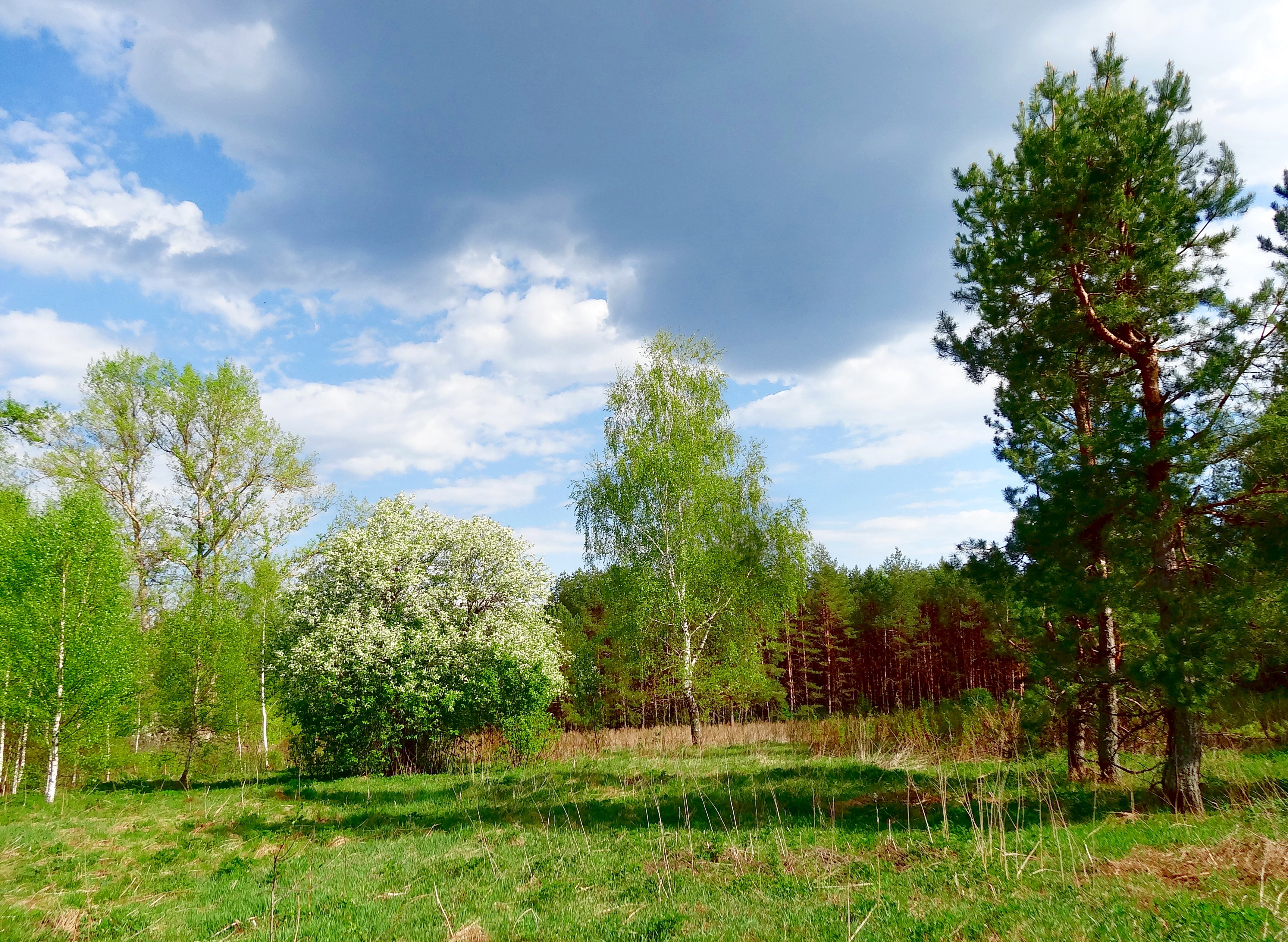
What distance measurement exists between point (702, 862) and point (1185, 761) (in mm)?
6836

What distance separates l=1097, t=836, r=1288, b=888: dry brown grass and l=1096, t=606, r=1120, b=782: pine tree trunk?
2270mm

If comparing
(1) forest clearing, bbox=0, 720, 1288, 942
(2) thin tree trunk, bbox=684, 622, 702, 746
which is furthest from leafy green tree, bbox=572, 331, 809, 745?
(1) forest clearing, bbox=0, 720, 1288, 942

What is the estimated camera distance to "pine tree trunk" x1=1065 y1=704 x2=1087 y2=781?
38.5ft

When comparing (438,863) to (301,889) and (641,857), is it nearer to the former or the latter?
(301,889)

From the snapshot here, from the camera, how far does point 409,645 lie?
18891 mm

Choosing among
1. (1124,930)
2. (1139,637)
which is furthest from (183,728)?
(1139,637)

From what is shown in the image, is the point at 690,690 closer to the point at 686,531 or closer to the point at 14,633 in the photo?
the point at 686,531

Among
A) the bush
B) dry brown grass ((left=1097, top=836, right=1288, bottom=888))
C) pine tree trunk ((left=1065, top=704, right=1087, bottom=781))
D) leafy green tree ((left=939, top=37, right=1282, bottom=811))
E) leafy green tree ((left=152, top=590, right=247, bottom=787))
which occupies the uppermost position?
leafy green tree ((left=939, top=37, right=1282, bottom=811))

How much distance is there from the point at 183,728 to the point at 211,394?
12516 millimetres

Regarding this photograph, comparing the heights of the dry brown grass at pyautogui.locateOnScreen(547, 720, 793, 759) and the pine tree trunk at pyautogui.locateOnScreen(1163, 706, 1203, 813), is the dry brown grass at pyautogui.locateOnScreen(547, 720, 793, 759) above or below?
below

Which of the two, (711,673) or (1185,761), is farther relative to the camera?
(711,673)

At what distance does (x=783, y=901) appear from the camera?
679 centimetres

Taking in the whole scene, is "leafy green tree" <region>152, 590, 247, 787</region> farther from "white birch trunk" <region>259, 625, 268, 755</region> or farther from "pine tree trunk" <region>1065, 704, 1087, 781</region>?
"pine tree trunk" <region>1065, 704, 1087, 781</region>

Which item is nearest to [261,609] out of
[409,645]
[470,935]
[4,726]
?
[4,726]
